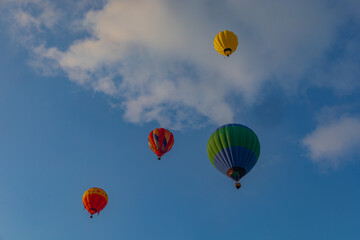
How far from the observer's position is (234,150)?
3231 cm

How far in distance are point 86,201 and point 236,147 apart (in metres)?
18.3

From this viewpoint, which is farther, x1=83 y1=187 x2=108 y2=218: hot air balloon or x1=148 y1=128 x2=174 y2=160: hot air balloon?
x1=148 y1=128 x2=174 y2=160: hot air balloon

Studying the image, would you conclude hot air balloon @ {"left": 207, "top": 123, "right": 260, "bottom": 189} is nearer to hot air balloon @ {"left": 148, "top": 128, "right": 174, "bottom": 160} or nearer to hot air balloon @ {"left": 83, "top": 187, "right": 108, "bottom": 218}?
hot air balloon @ {"left": 148, "top": 128, "right": 174, "bottom": 160}

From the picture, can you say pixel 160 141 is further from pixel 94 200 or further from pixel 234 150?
pixel 234 150

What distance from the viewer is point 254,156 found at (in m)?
33.2

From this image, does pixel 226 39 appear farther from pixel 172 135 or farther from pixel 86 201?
pixel 86 201

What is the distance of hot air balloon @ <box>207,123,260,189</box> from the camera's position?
32.2 meters

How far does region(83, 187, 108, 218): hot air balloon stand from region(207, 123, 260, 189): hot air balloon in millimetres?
13896

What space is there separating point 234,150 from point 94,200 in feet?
56.1

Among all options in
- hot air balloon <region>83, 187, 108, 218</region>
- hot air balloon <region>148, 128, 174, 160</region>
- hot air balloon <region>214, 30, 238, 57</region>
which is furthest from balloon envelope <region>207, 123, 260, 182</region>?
hot air balloon <region>83, 187, 108, 218</region>

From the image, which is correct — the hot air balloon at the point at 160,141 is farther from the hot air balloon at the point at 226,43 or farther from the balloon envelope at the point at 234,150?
the hot air balloon at the point at 226,43

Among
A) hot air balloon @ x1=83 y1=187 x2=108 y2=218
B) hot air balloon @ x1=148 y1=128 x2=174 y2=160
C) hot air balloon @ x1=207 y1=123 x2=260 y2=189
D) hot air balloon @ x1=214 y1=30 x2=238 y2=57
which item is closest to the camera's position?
hot air balloon @ x1=207 y1=123 x2=260 y2=189

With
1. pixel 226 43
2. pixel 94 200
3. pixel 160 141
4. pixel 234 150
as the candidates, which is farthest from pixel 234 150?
pixel 94 200

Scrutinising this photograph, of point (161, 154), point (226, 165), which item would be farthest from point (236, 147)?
point (161, 154)
